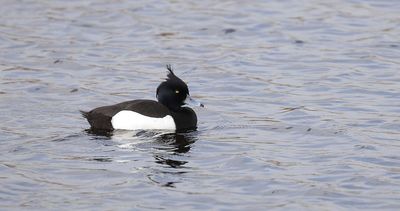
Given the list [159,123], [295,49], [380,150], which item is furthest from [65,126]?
[295,49]

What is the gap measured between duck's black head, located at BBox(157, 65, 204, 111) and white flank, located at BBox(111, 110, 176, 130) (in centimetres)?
27

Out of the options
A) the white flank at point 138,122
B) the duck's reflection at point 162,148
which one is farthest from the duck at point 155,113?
the duck's reflection at point 162,148

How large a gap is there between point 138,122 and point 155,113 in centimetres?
24

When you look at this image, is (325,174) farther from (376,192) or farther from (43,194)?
(43,194)

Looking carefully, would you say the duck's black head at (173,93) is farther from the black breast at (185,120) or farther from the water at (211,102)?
the water at (211,102)

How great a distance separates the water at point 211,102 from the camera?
1044 cm

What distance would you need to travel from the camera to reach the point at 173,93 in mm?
13508

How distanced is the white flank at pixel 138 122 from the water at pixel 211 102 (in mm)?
175

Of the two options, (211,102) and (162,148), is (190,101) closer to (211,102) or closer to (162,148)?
(211,102)

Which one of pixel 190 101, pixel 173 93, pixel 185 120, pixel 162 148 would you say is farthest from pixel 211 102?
pixel 162 148

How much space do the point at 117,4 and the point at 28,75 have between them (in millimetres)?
4471

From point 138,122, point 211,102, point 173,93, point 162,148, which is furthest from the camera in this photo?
point 211,102

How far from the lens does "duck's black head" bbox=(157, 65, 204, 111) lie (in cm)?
1347

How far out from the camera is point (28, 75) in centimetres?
1588
